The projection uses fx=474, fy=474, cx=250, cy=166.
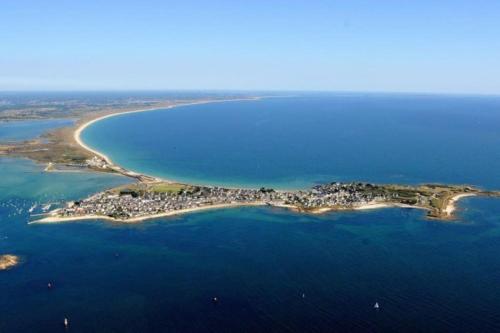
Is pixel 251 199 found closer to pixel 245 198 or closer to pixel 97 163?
pixel 245 198

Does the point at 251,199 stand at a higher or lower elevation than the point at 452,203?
higher

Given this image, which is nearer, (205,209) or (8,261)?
(8,261)

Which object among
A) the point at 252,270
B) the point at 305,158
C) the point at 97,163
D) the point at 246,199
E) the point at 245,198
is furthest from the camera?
the point at 305,158

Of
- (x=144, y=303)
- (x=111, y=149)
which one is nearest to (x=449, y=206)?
(x=144, y=303)

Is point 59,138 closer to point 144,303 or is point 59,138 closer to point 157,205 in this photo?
point 157,205

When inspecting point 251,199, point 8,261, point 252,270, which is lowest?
point 252,270

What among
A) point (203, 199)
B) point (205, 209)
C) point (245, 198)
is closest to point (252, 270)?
point (205, 209)

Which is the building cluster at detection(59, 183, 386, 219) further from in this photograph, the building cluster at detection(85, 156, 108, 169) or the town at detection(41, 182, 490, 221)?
the building cluster at detection(85, 156, 108, 169)

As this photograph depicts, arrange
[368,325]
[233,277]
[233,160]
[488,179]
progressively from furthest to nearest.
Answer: [233,160] → [488,179] → [233,277] → [368,325]
